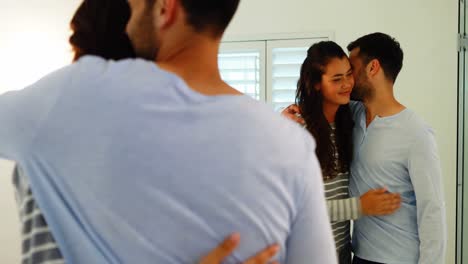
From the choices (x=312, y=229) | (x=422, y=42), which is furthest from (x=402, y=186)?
(x=422, y=42)

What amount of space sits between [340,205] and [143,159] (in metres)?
1.04

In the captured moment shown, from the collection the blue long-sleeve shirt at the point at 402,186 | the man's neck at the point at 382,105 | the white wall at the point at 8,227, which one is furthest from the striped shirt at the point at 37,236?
the white wall at the point at 8,227

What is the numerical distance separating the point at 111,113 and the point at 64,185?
0.40ft

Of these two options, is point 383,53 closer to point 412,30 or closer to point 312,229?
point 412,30

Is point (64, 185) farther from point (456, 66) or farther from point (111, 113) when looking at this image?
point (456, 66)

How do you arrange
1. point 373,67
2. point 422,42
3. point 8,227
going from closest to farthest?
1. point 373,67
2. point 422,42
3. point 8,227

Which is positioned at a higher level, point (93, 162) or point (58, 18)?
point (58, 18)

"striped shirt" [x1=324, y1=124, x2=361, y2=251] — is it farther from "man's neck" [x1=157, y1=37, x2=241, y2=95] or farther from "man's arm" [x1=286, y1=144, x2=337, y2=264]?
"man's neck" [x1=157, y1=37, x2=241, y2=95]

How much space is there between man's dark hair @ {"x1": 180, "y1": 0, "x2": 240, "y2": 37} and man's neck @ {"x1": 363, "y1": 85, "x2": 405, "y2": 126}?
42.9 inches

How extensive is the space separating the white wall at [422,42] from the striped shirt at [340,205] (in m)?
1.27

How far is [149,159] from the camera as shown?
58 cm

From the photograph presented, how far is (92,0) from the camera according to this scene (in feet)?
2.97

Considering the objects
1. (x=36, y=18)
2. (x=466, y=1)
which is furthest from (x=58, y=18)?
(x=466, y=1)

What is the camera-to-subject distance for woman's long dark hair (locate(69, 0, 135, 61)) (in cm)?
90
